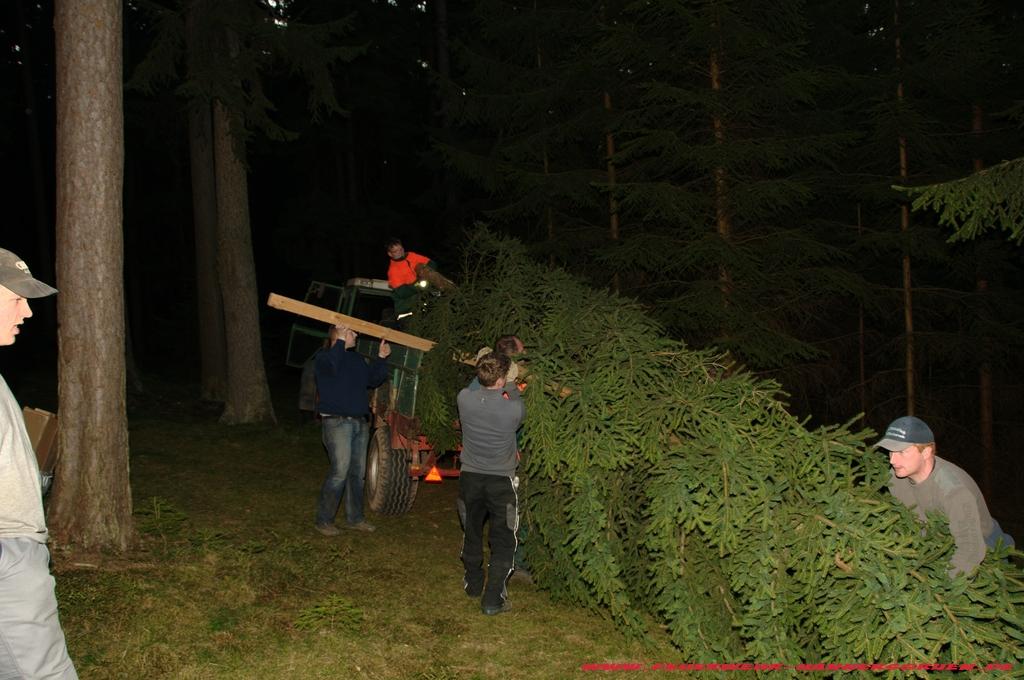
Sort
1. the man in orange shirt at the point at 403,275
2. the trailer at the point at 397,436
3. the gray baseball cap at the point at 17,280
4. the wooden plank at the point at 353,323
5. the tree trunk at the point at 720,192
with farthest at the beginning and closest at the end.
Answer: the tree trunk at the point at 720,192 → the man in orange shirt at the point at 403,275 → the trailer at the point at 397,436 → the wooden plank at the point at 353,323 → the gray baseball cap at the point at 17,280

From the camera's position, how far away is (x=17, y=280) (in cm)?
307

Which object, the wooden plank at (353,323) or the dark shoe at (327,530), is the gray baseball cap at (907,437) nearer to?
the wooden plank at (353,323)

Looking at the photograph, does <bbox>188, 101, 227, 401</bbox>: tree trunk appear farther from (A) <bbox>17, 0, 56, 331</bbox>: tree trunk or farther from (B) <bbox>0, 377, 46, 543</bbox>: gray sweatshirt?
(A) <bbox>17, 0, 56, 331</bbox>: tree trunk

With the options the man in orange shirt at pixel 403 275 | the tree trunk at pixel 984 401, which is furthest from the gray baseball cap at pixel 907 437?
the tree trunk at pixel 984 401

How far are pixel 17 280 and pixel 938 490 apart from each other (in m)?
4.49

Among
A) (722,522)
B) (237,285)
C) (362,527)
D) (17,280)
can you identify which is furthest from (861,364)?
(17,280)

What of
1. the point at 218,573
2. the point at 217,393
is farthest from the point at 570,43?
the point at 218,573

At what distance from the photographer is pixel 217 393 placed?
16.8 meters

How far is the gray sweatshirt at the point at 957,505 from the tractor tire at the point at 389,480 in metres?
→ 5.10

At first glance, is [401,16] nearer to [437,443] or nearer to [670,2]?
[670,2]

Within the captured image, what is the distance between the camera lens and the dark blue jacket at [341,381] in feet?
24.5

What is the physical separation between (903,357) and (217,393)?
1373 cm

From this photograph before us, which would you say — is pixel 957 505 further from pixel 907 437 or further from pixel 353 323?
pixel 353 323
